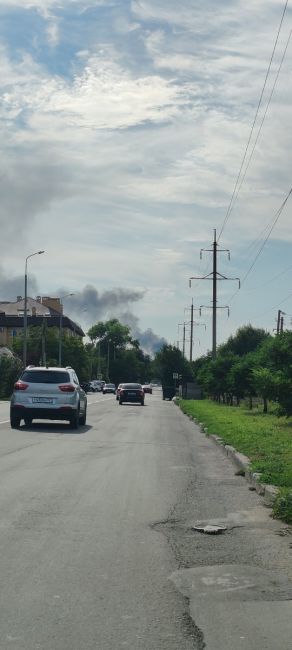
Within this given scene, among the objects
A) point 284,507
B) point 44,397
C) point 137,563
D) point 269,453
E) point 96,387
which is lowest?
point 137,563

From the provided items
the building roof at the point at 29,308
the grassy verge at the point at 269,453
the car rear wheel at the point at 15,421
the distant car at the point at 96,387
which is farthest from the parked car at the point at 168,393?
the car rear wheel at the point at 15,421

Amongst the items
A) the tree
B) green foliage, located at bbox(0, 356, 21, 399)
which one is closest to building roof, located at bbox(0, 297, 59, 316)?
green foliage, located at bbox(0, 356, 21, 399)

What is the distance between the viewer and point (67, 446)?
17531 mm

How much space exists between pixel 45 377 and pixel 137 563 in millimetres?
16770

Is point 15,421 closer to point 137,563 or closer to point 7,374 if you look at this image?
point 137,563

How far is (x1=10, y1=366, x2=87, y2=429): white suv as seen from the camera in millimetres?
22844

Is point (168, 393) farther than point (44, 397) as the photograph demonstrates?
Yes

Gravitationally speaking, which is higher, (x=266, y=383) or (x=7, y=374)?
(x=7, y=374)

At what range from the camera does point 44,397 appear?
2284 cm

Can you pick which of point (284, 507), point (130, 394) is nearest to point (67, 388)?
point (284, 507)

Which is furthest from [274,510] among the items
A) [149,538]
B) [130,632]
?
[130,632]

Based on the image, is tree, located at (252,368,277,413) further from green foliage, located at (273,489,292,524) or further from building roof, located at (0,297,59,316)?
building roof, located at (0,297,59,316)

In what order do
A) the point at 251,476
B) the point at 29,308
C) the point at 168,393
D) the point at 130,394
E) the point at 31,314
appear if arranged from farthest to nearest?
the point at 29,308 → the point at 31,314 → the point at 168,393 → the point at 130,394 → the point at 251,476

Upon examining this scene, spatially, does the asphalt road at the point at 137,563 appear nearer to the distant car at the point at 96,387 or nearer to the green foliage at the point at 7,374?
the green foliage at the point at 7,374
